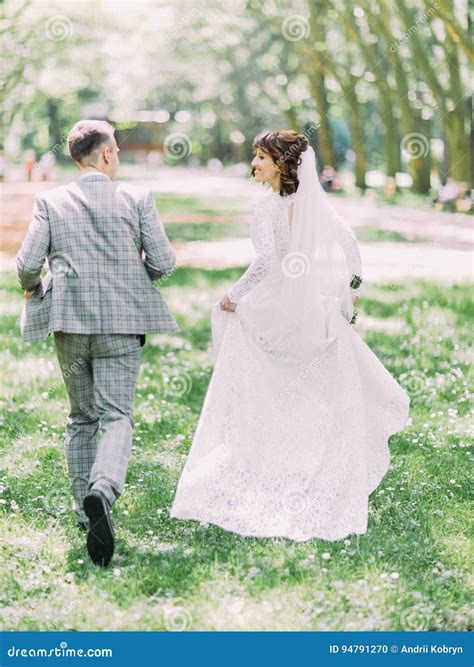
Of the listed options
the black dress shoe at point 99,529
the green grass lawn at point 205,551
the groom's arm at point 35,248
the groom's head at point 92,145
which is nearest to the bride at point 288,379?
the green grass lawn at point 205,551

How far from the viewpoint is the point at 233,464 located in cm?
532

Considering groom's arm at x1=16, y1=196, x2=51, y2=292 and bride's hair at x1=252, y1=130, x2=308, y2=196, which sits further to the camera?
bride's hair at x1=252, y1=130, x2=308, y2=196

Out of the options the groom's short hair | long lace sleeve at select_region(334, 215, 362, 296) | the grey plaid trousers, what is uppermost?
the groom's short hair

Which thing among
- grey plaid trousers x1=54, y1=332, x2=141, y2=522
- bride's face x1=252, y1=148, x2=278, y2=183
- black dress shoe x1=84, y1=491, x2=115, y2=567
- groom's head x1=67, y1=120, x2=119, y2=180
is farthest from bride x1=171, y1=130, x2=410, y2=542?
groom's head x1=67, y1=120, x2=119, y2=180

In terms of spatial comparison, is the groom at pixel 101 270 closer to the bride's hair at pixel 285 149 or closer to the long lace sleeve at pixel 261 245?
the long lace sleeve at pixel 261 245

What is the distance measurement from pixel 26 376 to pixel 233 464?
398 cm

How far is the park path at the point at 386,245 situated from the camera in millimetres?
16902

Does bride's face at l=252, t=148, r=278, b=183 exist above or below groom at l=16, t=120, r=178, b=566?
above

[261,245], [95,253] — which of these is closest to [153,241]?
[95,253]

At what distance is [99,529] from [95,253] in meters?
1.33

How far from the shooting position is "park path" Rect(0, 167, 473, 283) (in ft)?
55.5

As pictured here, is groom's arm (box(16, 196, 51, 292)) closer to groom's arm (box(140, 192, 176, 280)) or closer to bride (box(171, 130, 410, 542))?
groom's arm (box(140, 192, 176, 280))

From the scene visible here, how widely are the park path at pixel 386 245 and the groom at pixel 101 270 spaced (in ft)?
35.6

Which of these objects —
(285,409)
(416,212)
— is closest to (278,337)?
(285,409)
